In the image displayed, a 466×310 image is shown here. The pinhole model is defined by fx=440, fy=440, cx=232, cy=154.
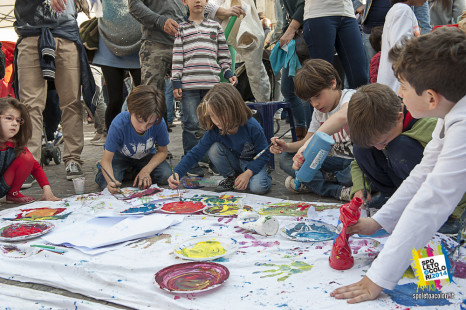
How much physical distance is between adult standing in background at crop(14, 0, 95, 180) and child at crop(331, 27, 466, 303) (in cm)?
310

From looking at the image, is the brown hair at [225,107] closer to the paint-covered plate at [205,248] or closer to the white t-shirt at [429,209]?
the paint-covered plate at [205,248]

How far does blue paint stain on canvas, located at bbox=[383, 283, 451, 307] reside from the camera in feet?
4.90

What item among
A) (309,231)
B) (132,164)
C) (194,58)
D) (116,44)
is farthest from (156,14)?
(309,231)

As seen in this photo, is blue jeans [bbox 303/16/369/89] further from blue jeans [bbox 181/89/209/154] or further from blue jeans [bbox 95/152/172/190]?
blue jeans [bbox 95/152/172/190]

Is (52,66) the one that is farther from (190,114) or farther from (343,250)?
(343,250)

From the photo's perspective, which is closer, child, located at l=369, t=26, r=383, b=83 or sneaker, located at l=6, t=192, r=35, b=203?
sneaker, located at l=6, t=192, r=35, b=203

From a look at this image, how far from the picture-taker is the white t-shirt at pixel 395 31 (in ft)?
9.55

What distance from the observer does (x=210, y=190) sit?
11.3 feet

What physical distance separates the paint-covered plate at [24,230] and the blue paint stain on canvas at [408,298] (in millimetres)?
1791

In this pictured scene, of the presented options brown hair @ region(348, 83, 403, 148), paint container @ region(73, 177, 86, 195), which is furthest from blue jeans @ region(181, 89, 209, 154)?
brown hair @ region(348, 83, 403, 148)

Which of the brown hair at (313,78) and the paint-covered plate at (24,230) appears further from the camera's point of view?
the brown hair at (313,78)

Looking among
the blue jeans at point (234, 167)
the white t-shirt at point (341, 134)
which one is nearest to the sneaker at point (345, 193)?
the white t-shirt at point (341, 134)

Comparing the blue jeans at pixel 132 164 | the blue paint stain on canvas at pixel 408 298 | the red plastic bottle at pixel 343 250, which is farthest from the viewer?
the blue jeans at pixel 132 164

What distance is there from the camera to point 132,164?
377cm
